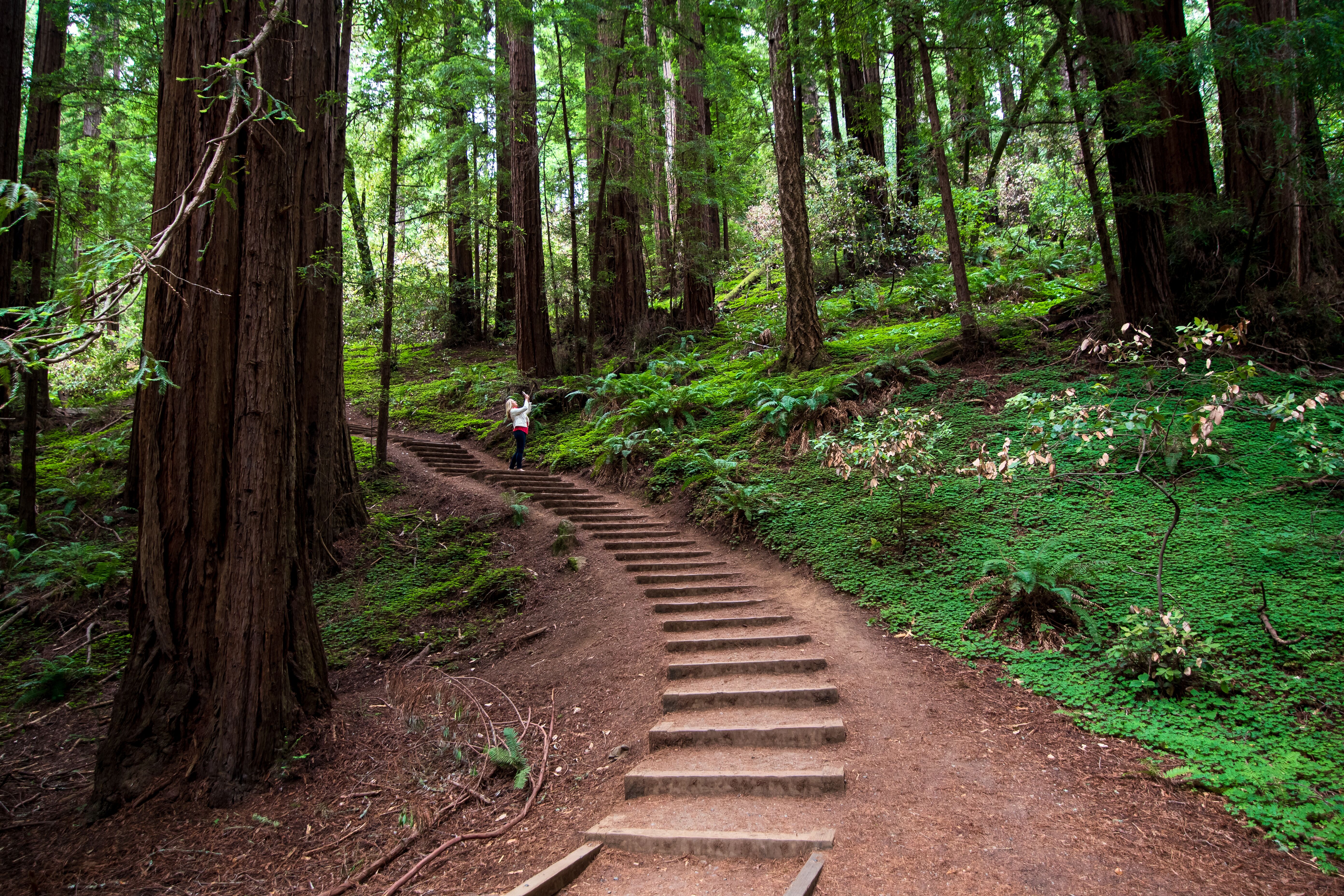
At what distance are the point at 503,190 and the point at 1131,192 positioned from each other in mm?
12869

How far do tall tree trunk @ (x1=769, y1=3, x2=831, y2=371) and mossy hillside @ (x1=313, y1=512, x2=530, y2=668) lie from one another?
6050 mm

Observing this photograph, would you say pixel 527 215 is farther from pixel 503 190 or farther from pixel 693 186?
pixel 693 186

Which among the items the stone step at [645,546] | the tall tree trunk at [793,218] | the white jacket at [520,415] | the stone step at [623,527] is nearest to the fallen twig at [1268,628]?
the stone step at [645,546]

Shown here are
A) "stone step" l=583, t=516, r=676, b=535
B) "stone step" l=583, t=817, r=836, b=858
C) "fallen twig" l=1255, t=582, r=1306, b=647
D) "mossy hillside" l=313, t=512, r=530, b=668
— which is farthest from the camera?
"stone step" l=583, t=516, r=676, b=535

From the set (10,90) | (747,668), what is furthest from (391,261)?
(747,668)

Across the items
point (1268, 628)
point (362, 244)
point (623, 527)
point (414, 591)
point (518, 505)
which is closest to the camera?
point (1268, 628)

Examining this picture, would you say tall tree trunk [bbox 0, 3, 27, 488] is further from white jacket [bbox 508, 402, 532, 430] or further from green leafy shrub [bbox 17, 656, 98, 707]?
white jacket [bbox 508, 402, 532, 430]

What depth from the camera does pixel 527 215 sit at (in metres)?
13.8

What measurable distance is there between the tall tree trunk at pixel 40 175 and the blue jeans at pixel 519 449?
5881 mm

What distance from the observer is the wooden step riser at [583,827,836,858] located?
3.34m

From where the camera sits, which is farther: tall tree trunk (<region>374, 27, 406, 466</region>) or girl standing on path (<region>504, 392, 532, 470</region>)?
girl standing on path (<region>504, 392, 532, 470</region>)

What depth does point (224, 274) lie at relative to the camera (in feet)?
13.9

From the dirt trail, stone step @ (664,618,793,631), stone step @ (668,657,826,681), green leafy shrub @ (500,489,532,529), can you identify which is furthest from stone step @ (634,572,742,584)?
green leafy shrub @ (500,489,532,529)

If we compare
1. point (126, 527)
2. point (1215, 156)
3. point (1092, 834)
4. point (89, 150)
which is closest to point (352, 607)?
point (126, 527)
